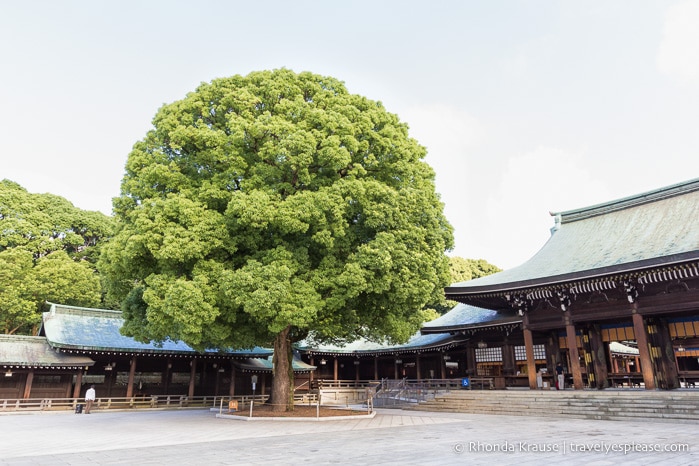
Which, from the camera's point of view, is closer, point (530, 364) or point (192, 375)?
point (530, 364)

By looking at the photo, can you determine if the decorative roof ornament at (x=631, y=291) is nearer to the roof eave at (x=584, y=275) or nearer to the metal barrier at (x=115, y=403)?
the roof eave at (x=584, y=275)

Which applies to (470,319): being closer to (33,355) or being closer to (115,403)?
(115,403)

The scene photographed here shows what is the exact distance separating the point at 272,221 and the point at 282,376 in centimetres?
717

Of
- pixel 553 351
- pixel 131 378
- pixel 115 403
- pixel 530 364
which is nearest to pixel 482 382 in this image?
pixel 553 351

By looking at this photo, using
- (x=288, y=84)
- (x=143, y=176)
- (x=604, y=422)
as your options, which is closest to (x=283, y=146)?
(x=288, y=84)

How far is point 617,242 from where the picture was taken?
64.9 ft

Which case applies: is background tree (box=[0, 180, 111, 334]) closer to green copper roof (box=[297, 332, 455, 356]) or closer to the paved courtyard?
green copper roof (box=[297, 332, 455, 356])

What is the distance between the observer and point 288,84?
1791 cm

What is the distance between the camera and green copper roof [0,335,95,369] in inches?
857

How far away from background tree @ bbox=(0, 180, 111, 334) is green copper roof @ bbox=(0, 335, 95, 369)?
1217cm

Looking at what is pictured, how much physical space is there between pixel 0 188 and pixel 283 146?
36184mm

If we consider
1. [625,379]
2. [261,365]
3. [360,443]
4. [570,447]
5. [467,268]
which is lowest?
[360,443]

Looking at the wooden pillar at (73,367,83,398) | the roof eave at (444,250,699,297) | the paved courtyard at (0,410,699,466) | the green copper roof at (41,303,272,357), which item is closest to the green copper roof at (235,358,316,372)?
the green copper roof at (41,303,272,357)

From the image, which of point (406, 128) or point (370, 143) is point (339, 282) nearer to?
point (370, 143)
